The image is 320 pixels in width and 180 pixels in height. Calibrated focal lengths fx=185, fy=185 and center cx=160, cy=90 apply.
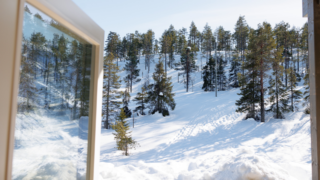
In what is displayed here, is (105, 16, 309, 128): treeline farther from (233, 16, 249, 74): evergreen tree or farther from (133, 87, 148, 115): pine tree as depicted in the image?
(133, 87, 148, 115): pine tree

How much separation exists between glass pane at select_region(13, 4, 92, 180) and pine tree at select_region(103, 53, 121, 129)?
9.30m

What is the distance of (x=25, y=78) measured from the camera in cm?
77

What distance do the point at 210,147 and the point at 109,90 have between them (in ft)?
20.8

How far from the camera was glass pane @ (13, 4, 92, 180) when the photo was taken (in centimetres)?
77

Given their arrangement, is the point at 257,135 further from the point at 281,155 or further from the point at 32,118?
the point at 32,118

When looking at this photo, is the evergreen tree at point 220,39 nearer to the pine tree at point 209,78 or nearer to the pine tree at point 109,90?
the pine tree at point 209,78

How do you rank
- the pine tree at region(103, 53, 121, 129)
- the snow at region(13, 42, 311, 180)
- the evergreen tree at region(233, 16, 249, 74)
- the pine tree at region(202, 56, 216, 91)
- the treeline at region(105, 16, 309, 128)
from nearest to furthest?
the snow at region(13, 42, 311, 180) → the treeline at region(105, 16, 309, 128) → the pine tree at region(103, 53, 121, 129) → the pine tree at region(202, 56, 216, 91) → the evergreen tree at region(233, 16, 249, 74)

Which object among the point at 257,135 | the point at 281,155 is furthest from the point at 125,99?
the point at 281,155

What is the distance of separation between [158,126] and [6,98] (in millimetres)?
9198

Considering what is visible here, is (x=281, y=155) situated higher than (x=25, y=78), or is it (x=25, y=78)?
(x=25, y=78)

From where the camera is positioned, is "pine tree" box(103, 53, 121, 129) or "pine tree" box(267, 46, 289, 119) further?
"pine tree" box(103, 53, 121, 129)

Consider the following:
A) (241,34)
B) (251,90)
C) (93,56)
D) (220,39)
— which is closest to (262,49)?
(251,90)

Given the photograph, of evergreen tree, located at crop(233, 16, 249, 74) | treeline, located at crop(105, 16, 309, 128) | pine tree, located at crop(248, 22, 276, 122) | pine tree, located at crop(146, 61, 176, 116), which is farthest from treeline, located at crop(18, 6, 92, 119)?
evergreen tree, located at crop(233, 16, 249, 74)

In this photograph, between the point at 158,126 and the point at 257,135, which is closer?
the point at 257,135
